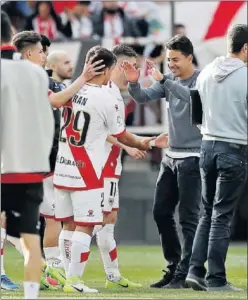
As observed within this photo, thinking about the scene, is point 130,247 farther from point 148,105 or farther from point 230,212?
point 230,212

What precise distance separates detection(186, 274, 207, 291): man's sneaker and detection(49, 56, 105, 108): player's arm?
6.39 feet

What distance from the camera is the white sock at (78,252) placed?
11.0 meters

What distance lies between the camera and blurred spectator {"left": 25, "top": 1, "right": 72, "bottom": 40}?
20564mm

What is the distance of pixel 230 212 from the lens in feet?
37.5

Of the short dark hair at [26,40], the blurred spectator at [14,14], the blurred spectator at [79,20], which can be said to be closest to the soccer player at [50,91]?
the short dark hair at [26,40]

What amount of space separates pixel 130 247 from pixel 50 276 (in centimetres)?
803

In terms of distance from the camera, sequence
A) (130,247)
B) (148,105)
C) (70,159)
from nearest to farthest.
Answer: (70,159) → (130,247) → (148,105)

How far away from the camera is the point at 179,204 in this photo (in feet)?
39.5

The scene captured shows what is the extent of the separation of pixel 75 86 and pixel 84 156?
604 millimetres

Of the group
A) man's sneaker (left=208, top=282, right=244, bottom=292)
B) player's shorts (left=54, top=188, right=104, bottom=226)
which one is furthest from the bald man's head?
man's sneaker (left=208, top=282, right=244, bottom=292)

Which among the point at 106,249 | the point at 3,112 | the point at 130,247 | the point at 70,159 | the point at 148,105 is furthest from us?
the point at 148,105

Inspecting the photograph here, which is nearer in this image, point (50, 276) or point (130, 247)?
point (50, 276)

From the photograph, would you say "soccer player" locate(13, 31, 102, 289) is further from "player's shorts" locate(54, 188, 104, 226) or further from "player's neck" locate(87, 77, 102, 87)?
"player's shorts" locate(54, 188, 104, 226)

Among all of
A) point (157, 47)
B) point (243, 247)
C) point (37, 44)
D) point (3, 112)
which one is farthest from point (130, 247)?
point (3, 112)
